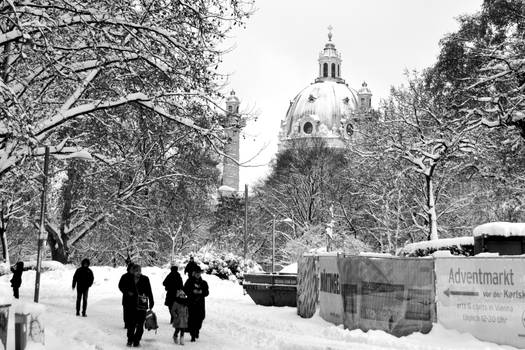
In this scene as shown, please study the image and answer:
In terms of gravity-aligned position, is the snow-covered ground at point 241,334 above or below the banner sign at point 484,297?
below

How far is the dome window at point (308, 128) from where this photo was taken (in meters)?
148

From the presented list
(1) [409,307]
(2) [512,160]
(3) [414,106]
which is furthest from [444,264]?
(3) [414,106]

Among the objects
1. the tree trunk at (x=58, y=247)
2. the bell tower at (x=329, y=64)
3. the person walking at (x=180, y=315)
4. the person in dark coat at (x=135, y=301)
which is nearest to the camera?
the person in dark coat at (x=135, y=301)

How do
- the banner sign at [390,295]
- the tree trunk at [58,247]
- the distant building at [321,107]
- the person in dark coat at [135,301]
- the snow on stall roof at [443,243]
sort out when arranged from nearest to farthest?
the person in dark coat at [135,301] → the banner sign at [390,295] → the snow on stall roof at [443,243] → the tree trunk at [58,247] → the distant building at [321,107]

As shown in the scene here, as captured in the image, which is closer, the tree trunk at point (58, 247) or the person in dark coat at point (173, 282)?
the person in dark coat at point (173, 282)

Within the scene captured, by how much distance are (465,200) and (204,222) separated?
28892 mm

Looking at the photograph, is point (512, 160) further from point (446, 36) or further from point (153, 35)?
point (153, 35)

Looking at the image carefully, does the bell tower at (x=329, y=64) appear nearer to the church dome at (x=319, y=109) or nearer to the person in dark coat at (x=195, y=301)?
the church dome at (x=319, y=109)

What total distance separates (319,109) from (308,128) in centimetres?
579

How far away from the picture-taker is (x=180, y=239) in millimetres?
69438

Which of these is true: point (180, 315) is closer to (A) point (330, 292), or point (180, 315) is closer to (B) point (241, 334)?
(B) point (241, 334)

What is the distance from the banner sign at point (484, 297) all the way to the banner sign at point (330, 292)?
3594 mm

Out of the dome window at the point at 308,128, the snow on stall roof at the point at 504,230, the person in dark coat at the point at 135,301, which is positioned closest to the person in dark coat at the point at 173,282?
the person in dark coat at the point at 135,301

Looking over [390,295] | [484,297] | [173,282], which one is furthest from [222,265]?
[484,297]
